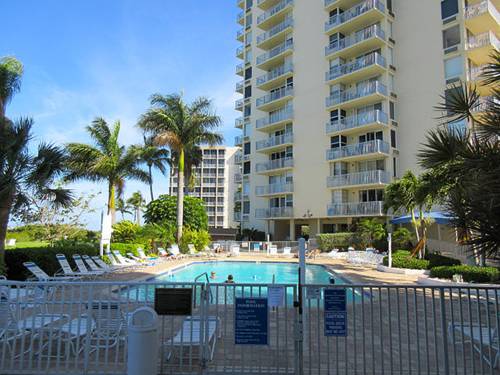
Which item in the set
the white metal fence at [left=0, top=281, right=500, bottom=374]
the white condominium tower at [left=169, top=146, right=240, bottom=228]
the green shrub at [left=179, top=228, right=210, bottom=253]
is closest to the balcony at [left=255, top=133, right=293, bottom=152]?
the green shrub at [left=179, top=228, right=210, bottom=253]

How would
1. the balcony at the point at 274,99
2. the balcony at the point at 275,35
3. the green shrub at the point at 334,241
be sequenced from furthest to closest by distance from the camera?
the balcony at the point at 275,35 → the balcony at the point at 274,99 → the green shrub at the point at 334,241

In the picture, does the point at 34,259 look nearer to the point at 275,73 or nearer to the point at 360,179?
the point at 360,179

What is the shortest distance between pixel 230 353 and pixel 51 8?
11036mm

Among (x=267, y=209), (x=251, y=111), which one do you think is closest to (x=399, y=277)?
(x=267, y=209)

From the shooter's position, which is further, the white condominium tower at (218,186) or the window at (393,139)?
the white condominium tower at (218,186)

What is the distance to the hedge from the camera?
12797 millimetres

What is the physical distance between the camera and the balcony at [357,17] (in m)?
32.8

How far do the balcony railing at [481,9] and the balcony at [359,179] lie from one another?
A: 12757 mm

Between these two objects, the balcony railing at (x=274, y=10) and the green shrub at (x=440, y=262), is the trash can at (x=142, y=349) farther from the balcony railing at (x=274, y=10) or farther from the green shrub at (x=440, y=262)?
the balcony railing at (x=274, y=10)

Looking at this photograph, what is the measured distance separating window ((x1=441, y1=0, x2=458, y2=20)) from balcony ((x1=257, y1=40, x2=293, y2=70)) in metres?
14.6

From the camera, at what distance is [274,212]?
39469 mm

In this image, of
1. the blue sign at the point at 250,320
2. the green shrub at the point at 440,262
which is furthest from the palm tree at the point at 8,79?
the green shrub at the point at 440,262

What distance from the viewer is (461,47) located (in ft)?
94.0

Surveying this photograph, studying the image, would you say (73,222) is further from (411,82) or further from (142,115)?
(411,82)
